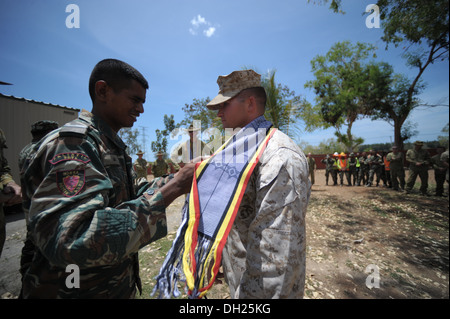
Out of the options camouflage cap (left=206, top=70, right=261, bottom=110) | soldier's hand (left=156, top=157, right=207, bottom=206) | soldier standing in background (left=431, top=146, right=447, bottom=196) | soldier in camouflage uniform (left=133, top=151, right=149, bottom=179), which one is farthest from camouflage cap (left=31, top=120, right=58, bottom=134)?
soldier standing in background (left=431, top=146, right=447, bottom=196)

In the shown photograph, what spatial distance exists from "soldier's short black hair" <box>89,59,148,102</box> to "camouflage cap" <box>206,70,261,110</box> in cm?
82

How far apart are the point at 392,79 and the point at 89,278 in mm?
22581

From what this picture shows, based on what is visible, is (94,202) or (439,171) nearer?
(94,202)

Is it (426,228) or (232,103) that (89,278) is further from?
(426,228)

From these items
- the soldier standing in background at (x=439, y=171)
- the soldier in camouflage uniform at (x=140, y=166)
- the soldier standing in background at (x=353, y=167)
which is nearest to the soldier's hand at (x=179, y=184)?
the soldier in camouflage uniform at (x=140, y=166)

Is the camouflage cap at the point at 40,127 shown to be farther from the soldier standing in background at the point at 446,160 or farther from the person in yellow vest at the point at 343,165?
the person in yellow vest at the point at 343,165

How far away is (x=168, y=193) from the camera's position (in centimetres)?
125

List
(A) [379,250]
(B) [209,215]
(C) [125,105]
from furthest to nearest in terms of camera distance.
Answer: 1. (A) [379,250]
2. (C) [125,105]
3. (B) [209,215]

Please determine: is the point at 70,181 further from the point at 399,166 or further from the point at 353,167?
the point at 353,167

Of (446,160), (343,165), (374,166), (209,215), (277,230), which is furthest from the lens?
(343,165)

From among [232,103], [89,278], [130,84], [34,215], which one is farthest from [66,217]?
[232,103]

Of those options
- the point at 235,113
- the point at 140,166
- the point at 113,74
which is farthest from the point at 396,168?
the point at 140,166

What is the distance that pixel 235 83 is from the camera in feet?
6.47

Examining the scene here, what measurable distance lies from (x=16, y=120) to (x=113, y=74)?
31.1ft
